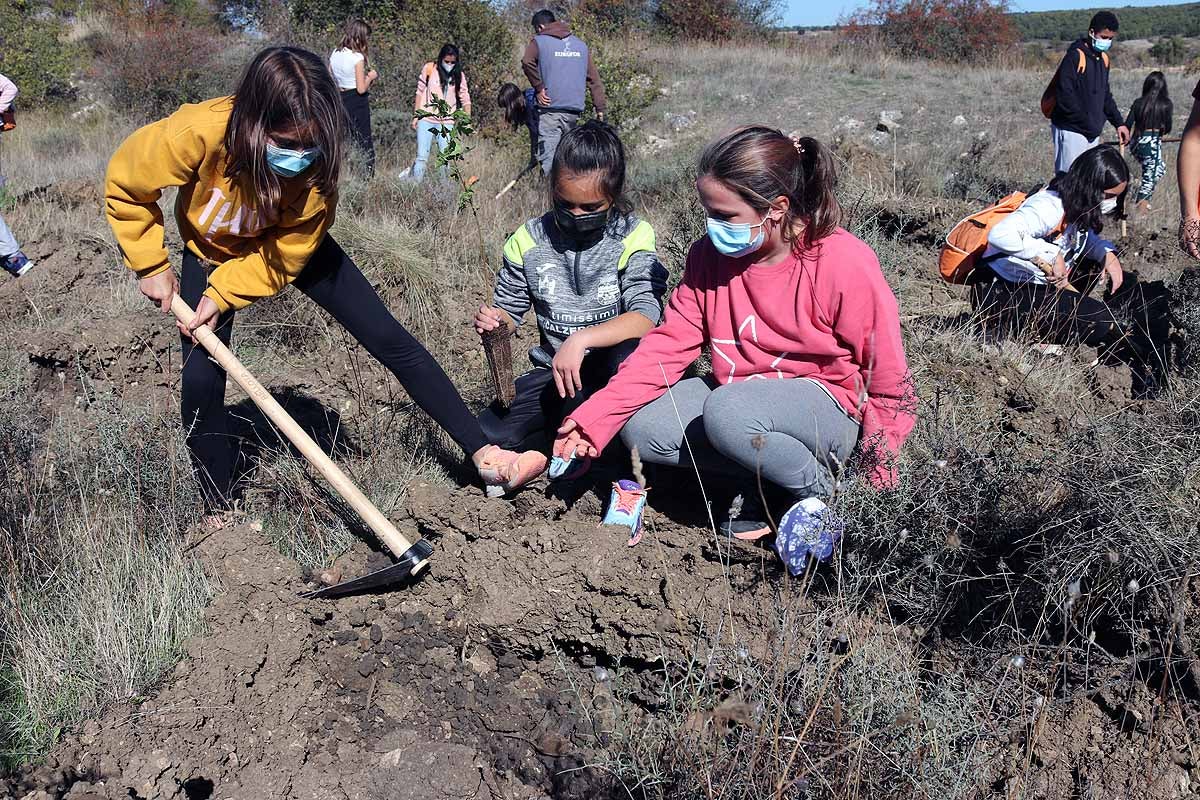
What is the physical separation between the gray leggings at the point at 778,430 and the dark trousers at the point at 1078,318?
2107mm

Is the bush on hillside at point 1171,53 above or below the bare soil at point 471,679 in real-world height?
above

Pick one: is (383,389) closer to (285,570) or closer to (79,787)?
(285,570)

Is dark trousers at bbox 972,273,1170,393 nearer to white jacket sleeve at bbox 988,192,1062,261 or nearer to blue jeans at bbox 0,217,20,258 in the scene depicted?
white jacket sleeve at bbox 988,192,1062,261

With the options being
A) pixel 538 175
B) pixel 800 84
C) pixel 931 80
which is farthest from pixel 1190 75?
pixel 538 175

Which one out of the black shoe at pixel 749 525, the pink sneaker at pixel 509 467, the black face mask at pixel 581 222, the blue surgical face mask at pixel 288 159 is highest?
the blue surgical face mask at pixel 288 159

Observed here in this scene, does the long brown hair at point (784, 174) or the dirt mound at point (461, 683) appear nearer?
the dirt mound at point (461, 683)

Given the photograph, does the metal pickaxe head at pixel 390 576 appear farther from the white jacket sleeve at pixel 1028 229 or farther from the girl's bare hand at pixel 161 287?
the white jacket sleeve at pixel 1028 229

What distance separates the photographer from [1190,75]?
19672 mm

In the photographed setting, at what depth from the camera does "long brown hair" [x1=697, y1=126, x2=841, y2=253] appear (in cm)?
245

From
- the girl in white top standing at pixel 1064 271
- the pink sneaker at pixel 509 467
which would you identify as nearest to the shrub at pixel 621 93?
the girl in white top standing at pixel 1064 271

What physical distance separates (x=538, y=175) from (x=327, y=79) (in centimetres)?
587

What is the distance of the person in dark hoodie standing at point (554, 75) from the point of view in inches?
306

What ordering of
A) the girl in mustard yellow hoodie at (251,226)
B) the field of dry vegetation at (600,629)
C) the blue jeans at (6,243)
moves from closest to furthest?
the field of dry vegetation at (600,629) < the girl in mustard yellow hoodie at (251,226) < the blue jeans at (6,243)

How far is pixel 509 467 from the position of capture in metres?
2.94
